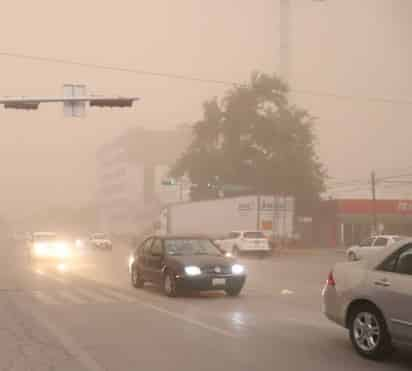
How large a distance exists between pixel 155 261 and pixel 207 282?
6.37 ft

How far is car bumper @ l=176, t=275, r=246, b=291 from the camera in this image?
15.4 metres

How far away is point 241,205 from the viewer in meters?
60.8

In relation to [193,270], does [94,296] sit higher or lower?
lower

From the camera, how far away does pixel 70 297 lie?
52.6ft

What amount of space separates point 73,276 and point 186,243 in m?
7.44

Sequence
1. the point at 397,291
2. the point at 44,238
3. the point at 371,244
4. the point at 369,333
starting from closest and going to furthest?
1. the point at 397,291
2. the point at 369,333
3. the point at 371,244
4. the point at 44,238

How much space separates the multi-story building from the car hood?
4461 inches

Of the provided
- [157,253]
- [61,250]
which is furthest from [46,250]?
[157,253]

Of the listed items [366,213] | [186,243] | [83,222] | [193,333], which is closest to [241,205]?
[366,213]

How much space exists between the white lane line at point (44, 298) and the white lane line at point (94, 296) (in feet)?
2.78

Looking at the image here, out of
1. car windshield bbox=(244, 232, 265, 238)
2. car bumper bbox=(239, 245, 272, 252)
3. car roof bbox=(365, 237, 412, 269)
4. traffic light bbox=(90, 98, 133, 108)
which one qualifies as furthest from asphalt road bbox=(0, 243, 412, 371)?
car windshield bbox=(244, 232, 265, 238)

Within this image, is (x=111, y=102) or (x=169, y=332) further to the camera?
(x=111, y=102)

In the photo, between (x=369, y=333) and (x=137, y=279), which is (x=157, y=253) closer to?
(x=137, y=279)

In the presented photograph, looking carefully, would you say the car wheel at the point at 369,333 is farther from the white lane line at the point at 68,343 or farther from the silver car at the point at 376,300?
the white lane line at the point at 68,343
